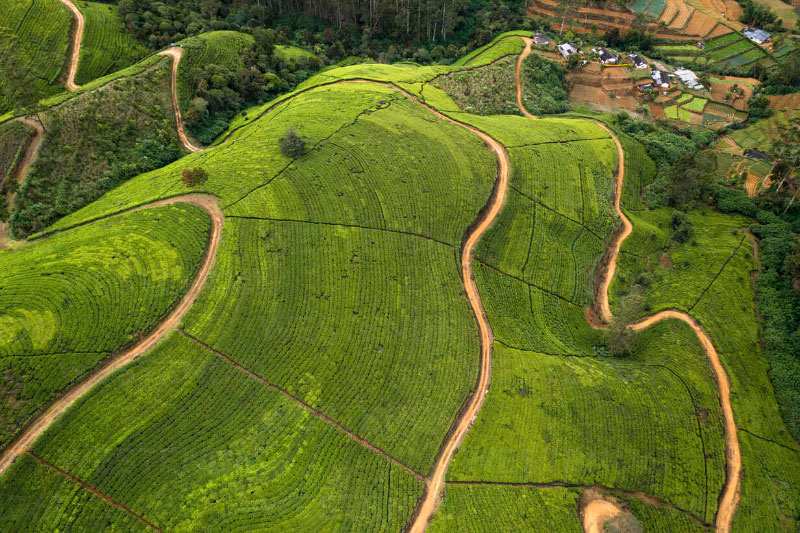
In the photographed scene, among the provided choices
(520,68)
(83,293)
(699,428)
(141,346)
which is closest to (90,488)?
(141,346)

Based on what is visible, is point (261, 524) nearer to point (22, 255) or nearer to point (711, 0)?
point (22, 255)

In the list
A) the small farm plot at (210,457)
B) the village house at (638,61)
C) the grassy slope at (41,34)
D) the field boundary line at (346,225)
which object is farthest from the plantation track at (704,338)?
the grassy slope at (41,34)

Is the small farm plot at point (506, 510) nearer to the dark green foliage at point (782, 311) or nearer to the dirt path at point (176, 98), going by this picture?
the dark green foliage at point (782, 311)

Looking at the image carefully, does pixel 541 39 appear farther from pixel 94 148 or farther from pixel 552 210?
pixel 94 148

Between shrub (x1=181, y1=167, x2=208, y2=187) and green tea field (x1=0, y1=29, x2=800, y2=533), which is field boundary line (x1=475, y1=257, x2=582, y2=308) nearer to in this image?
green tea field (x1=0, y1=29, x2=800, y2=533)

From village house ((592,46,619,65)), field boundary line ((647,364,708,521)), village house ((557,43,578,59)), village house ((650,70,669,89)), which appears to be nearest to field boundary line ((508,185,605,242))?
field boundary line ((647,364,708,521))
